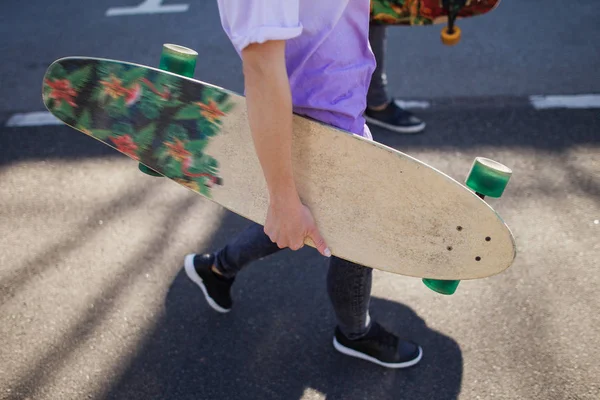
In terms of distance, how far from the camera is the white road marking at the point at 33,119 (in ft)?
11.0

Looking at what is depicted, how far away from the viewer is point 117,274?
2307mm

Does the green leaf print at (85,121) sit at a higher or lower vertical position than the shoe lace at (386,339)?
higher

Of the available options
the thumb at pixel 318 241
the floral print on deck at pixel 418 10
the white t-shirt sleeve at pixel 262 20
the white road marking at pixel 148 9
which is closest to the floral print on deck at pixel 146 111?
the thumb at pixel 318 241

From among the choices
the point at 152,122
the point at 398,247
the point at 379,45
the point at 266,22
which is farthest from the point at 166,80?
the point at 379,45

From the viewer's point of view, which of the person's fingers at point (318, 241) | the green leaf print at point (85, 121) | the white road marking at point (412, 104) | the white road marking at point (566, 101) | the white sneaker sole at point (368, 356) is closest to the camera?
the person's fingers at point (318, 241)

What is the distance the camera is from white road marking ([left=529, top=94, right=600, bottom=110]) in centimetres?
320

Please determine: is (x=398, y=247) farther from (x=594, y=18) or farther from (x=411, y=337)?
(x=594, y=18)

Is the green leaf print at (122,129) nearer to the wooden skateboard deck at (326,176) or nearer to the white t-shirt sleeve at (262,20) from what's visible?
the wooden skateboard deck at (326,176)

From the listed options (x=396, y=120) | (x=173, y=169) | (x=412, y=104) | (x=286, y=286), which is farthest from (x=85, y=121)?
(x=412, y=104)

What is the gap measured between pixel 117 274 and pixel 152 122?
911 millimetres

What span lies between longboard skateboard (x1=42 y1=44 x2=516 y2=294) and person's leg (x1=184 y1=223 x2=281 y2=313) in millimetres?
202

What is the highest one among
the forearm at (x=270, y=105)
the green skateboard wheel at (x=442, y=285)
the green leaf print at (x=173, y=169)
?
the forearm at (x=270, y=105)

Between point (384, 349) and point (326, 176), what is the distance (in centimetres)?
73

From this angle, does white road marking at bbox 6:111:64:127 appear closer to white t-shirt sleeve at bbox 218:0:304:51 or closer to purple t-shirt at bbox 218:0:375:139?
purple t-shirt at bbox 218:0:375:139
